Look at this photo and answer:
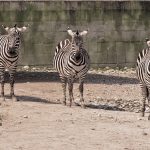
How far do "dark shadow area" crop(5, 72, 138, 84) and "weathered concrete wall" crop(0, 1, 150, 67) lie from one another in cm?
197

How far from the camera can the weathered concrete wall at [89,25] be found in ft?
83.6

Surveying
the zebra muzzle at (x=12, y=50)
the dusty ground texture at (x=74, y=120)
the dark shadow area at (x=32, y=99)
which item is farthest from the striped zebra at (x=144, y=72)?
the zebra muzzle at (x=12, y=50)

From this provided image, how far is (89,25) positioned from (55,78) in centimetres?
410

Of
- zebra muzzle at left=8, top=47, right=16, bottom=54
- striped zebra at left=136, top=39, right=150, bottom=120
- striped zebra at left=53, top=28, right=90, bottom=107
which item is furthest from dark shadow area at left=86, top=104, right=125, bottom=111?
zebra muzzle at left=8, top=47, right=16, bottom=54

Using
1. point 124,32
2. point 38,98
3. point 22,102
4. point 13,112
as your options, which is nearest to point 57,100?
point 38,98

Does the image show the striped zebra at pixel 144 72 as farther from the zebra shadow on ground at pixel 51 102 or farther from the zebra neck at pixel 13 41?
the zebra neck at pixel 13 41

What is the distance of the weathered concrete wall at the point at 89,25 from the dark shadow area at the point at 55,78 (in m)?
1.97

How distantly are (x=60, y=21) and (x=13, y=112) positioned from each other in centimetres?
1154

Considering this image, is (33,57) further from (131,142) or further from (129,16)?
(131,142)

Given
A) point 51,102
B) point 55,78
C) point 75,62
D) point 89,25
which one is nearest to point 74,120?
point 75,62

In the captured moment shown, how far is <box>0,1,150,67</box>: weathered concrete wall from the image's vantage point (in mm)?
25469

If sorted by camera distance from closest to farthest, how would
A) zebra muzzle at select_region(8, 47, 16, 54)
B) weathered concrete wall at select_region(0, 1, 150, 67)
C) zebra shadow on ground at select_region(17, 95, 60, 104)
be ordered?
zebra shadow on ground at select_region(17, 95, 60, 104) → zebra muzzle at select_region(8, 47, 16, 54) → weathered concrete wall at select_region(0, 1, 150, 67)

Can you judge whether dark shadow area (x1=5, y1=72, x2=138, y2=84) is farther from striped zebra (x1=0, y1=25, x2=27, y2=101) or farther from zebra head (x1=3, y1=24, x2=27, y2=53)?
zebra head (x1=3, y1=24, x2=27, y2=53)

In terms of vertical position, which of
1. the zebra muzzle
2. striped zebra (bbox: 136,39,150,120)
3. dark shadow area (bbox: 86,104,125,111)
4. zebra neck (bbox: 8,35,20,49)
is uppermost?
zebra neck (bbox: 8,35,20,49)
